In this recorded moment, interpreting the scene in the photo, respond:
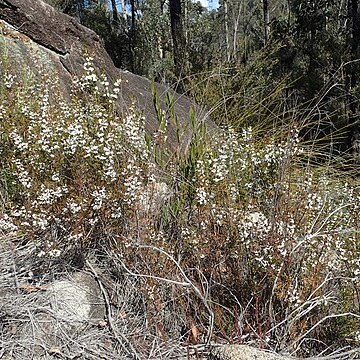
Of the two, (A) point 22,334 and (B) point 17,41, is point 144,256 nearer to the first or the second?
(A) point 22,334

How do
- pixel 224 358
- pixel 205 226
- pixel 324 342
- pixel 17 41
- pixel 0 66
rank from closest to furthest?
pixel 224 358 < pixel 324 342 < pixel 205 226 < pixel 0 66 < pixel 17 41

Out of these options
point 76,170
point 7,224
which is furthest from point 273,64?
point 7,224

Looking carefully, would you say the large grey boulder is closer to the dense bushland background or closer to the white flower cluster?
the dense bushland background

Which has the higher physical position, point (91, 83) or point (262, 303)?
point (91, 83)

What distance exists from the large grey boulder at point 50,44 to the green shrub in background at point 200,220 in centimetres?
107

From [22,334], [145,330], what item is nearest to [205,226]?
[145,330]

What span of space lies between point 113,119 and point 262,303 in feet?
3.67

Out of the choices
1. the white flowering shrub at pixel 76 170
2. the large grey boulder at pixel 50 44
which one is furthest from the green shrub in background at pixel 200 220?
the large grey boulder at pixel 50 44

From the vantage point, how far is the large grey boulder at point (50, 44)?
11.9 ft

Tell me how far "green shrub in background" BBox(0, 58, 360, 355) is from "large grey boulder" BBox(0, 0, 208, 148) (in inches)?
42.3

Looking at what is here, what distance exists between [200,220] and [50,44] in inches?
96.1

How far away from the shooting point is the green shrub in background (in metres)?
2.00

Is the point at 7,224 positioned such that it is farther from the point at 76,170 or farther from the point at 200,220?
the point at 200,220

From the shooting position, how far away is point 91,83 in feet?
8.71
